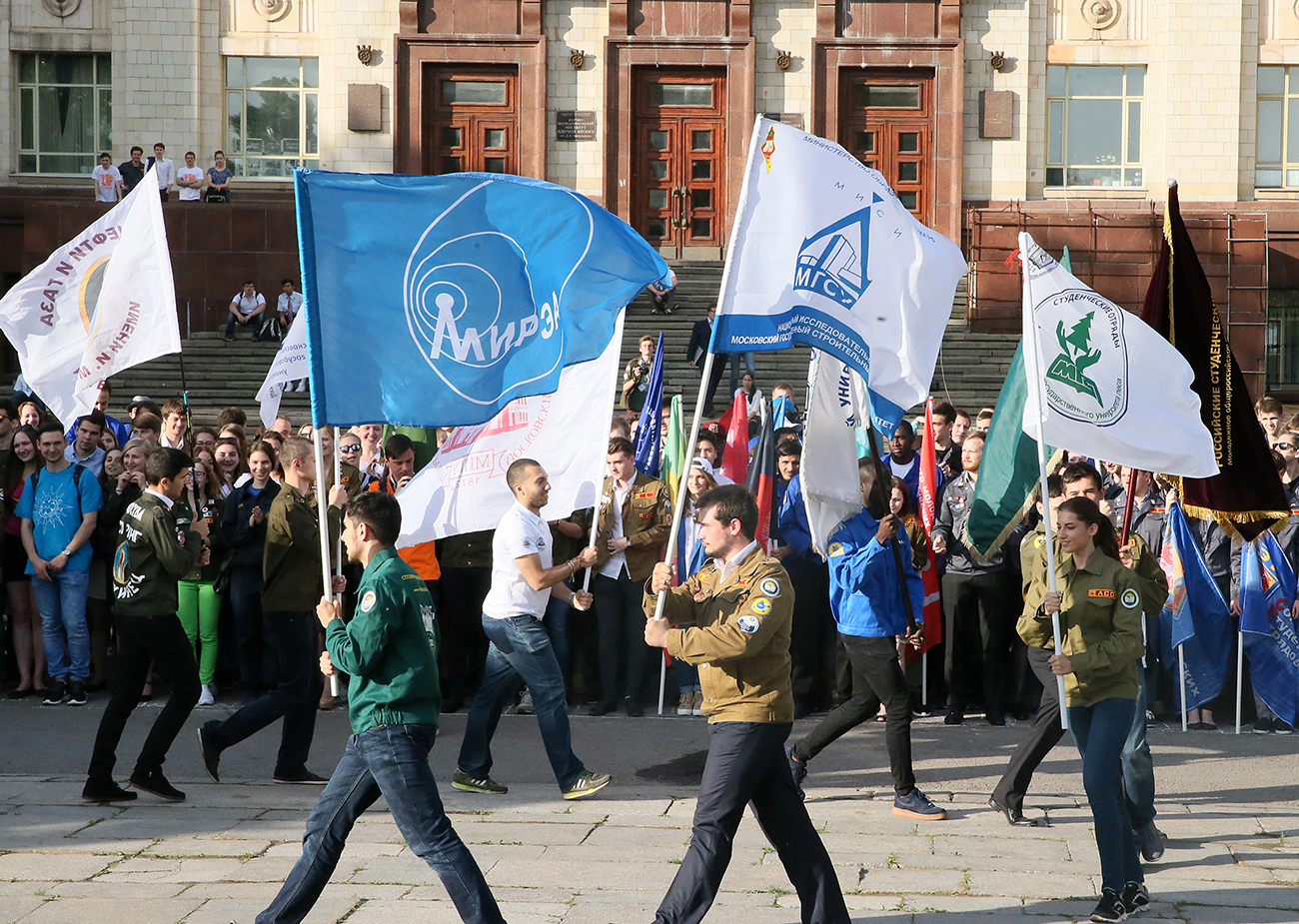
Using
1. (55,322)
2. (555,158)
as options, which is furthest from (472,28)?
(55,322)

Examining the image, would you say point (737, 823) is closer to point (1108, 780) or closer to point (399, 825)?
point (399, 825)

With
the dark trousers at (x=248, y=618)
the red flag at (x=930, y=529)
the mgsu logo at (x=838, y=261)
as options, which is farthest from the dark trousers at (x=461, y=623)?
the mgsu logo at (x=838, y=261)

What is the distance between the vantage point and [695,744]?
31.2ft

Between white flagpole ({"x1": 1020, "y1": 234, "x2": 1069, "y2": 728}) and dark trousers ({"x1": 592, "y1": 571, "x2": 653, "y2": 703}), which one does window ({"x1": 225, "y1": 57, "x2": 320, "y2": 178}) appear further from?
white flagpole ({"x1": 1020, "y1": 234, "x2": 1069, "y2": 728})

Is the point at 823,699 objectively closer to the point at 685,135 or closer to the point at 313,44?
the point at 685,135

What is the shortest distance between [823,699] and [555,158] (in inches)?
681

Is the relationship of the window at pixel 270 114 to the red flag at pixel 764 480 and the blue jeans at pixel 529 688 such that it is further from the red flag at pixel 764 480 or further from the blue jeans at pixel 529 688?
the blue jeans at pixel 529 688

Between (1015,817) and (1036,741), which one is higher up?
(1036,741)

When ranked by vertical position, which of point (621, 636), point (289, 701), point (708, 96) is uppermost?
point (708, 96)

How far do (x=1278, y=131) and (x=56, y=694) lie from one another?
23.3 meters

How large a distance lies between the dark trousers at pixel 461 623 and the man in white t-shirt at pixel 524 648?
7.34 ft

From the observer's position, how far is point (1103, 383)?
285 inches

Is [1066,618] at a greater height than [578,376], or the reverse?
[578,376]

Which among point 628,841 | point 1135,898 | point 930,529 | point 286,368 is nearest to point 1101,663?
point 1135,898
